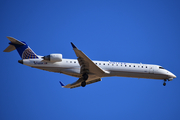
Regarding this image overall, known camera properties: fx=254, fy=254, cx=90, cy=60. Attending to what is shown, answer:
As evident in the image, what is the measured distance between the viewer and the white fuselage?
84.9ft

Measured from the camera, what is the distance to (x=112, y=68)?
88.2ft

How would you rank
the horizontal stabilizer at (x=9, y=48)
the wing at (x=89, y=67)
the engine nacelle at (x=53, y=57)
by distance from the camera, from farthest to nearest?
the horizontal stabilizer at (x=9, y=48) < the engine nacelle at (x=53, y=57) < the wing at (x=89, y=67)

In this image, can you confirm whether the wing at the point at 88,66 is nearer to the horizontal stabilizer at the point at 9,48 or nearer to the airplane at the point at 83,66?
the airplane at the point at 83,66

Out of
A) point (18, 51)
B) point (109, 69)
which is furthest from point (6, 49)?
point (109, 69)

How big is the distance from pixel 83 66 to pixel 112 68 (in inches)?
129

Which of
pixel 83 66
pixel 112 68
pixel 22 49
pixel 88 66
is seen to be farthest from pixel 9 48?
A: pixel 112 68

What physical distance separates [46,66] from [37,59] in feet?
3.80

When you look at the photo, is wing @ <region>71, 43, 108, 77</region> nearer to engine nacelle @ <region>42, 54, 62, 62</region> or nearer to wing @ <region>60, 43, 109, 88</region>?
wing @ <region>60, 43, 109, 88</region>

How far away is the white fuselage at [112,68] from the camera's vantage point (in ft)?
84.9

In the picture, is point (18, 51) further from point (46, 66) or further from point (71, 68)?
point (71, 68)

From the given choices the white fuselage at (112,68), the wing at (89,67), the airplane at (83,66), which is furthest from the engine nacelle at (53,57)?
the wing at (89,67)

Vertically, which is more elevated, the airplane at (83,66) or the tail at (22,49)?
the tail at (22,49)

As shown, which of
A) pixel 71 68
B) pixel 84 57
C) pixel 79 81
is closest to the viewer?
pixel 84 57

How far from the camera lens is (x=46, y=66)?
25938 mm
